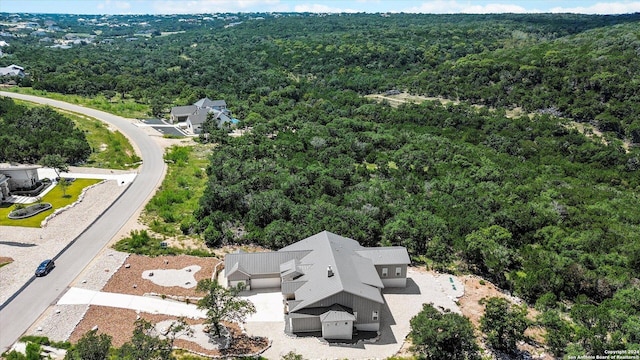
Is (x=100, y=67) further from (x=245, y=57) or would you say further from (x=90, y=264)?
(x=90, y=264)

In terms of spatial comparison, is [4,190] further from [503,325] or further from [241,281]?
[503,325]

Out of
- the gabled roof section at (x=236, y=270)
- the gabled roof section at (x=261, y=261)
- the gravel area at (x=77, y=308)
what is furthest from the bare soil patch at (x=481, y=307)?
the gravel area at (x=77, y=308)

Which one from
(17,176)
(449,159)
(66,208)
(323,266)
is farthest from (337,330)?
(17,176)

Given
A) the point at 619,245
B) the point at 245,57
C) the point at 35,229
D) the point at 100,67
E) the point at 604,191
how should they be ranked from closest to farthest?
the point at 619,245 → the point at 35,229 → the point at 604,191 → the point at 100,67 → the point at 245,57

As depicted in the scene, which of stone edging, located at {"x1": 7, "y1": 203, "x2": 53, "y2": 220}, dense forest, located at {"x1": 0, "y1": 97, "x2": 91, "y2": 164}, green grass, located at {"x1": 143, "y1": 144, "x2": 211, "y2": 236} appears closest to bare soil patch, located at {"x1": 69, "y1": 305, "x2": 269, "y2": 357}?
green grass, located at {"x1": 143, "y1": 144, "x2": 211, "y2": 236}

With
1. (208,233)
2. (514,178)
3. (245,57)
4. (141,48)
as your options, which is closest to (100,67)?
(245,57)

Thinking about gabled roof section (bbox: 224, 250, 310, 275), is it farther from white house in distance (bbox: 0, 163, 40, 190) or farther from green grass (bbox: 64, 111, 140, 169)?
green grass (bbox: 64, 111, 140, 169)
